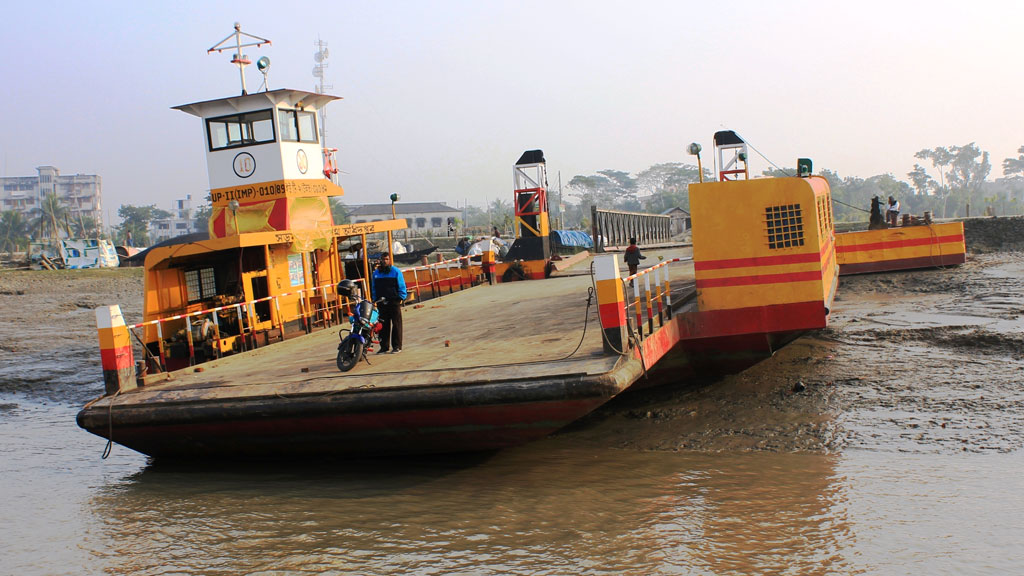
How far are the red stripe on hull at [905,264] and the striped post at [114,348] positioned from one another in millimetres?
16062

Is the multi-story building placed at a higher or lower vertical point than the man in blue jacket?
higher

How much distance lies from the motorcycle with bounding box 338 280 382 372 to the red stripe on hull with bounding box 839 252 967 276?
14.1m

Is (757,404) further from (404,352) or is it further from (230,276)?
(230,276)

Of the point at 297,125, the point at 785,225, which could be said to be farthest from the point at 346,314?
the point at 785,225

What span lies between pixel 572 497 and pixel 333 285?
7.12 m

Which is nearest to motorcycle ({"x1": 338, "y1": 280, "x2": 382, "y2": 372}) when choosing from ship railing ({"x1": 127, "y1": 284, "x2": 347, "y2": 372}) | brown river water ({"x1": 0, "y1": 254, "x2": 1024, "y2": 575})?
brown river water ({"x1": 0, "y1": 254, "x2": 1024, "y2": 575})

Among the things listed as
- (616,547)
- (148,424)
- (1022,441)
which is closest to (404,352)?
(148,424)

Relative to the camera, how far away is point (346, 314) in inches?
497

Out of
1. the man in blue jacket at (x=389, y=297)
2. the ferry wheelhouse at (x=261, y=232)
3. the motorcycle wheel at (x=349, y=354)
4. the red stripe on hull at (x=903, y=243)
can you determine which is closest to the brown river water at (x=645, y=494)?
the motorcycle wheel at (x=349, y=354)

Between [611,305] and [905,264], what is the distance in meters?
14.6

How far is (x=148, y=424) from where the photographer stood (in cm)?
685

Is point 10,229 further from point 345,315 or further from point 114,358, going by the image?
point 114,358

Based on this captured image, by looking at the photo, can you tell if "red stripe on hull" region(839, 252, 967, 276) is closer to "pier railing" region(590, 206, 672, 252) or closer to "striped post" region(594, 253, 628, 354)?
"pier railing" region(590, 206, 672, 252)

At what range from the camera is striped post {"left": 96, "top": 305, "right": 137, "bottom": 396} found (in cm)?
718
